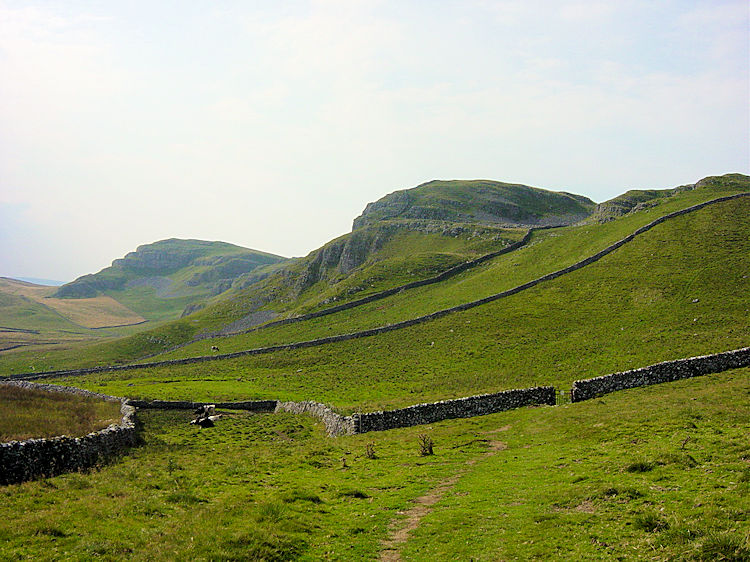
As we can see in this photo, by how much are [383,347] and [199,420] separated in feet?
111

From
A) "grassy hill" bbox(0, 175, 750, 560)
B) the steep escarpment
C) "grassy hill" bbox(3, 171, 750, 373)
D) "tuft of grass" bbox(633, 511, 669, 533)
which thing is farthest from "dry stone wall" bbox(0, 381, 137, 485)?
the steep escarpment

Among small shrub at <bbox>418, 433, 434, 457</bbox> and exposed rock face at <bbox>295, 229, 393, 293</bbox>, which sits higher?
exposed rock face at <bbox>295, 229, 393, 293</bbox>

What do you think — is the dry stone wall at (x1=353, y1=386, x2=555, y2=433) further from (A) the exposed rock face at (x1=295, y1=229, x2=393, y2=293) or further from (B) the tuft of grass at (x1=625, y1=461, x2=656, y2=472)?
(A) the exposed rock face at (x1=295, y1=229, x2=393, y2=293)

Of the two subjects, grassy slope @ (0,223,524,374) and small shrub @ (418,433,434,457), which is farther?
grassy slope @ (0,223,524,374)

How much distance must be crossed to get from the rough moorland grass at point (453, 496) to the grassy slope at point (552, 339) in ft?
46.4

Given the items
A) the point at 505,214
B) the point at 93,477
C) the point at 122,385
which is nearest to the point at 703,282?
the point at 93,477

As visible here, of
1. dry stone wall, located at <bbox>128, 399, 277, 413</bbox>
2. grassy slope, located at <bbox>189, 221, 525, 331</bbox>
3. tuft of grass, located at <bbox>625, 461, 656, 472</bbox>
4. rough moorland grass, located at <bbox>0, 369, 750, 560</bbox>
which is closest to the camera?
Answer: rough moorland grass, located at <bbox>0, 369, 750, 560</bbox>

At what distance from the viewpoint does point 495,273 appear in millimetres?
91562

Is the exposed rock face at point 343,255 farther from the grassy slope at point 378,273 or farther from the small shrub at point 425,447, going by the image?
the small shrub at point 425,447

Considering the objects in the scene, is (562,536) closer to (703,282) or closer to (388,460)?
(388,460)

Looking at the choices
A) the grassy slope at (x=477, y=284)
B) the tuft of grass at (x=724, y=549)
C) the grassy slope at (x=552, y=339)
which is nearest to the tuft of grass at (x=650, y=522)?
the tuft of grass at (x=724, y=549)

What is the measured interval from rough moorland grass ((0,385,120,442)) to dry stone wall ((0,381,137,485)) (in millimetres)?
1362

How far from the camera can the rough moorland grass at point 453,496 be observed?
42.4 feet

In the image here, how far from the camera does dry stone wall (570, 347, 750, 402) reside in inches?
1300
